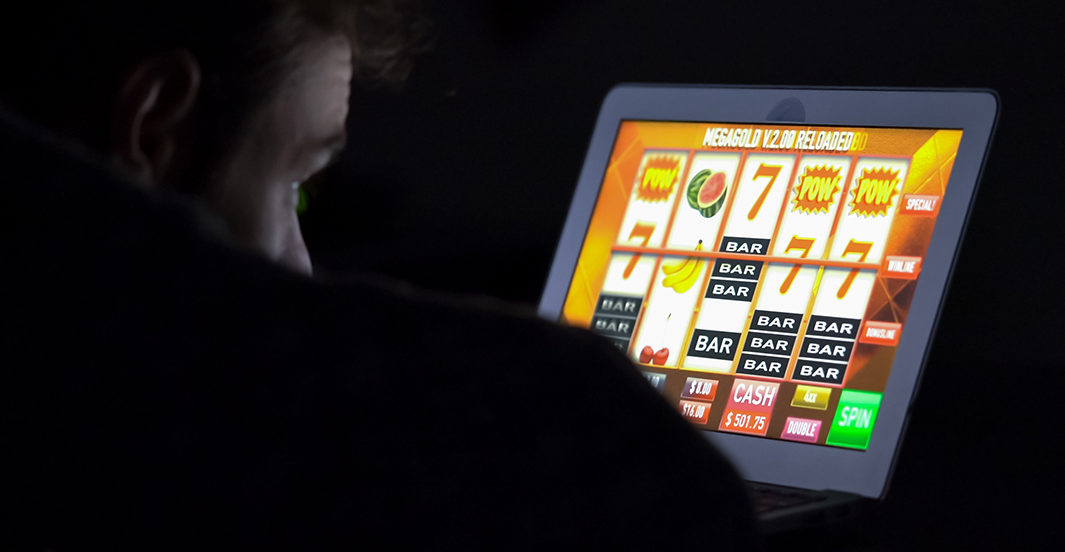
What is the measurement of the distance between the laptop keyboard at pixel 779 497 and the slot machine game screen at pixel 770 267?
4 cm

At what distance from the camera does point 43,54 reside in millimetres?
420

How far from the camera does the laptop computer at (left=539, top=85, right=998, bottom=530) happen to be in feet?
3.04

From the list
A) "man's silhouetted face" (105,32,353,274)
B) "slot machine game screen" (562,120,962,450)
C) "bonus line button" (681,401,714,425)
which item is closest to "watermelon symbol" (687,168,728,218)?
"slot machine game screen" (562,120,962,450)

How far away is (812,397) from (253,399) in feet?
2.25

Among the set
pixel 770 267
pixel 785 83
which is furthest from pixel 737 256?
pixel 785 83

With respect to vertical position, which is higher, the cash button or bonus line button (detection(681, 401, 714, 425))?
the cash button

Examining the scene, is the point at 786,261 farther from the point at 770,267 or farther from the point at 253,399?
the point at 253,399

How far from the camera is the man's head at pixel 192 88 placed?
0.42 m

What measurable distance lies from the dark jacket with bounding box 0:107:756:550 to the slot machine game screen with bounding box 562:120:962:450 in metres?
0.62

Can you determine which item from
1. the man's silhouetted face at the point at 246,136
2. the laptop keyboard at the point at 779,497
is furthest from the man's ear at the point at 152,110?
the laptop keyboard at the point at 779,497

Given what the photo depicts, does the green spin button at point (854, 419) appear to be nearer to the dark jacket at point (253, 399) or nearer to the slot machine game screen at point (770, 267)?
the slot machine game screen at point (770, 267)

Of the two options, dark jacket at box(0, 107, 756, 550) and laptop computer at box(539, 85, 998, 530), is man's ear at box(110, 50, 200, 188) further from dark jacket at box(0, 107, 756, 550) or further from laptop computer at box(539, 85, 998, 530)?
laptop computer at box(539, 85, 998, 530)

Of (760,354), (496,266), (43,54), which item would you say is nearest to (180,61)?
(43,54)

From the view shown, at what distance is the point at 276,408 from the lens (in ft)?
1.11
